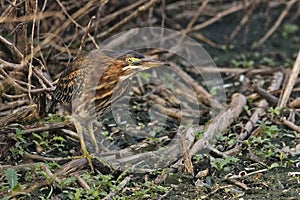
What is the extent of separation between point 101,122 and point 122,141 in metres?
0.48

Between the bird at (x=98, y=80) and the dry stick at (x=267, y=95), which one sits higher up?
the bird at (x=98, y=80)

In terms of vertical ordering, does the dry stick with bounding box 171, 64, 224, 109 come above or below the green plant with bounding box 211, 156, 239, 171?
above

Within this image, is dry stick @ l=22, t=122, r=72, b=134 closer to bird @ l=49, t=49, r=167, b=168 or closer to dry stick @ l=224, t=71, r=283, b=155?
bird @ l=49, t=49, r=167, b=168

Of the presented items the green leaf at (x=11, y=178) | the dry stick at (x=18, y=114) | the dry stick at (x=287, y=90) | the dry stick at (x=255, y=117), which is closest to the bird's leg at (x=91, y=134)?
the dry stick at (x=18, y=114)

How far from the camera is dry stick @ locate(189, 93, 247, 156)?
5.47 m

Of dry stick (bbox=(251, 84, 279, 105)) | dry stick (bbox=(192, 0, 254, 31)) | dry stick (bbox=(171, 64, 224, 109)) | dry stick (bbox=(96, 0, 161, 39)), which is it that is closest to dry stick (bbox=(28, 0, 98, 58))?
dry stick (bbox=(96, 0, 161, 39))

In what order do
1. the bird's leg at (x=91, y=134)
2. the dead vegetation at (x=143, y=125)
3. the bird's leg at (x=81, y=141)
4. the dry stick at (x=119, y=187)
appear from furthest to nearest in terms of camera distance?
1. the bird's leg at (x=91, y=134)
2. the bird's leg at (x=81, y=141)
3. the dead vegetation at (x=143, y=125)
4. the dry stick at (x=119, y=187)

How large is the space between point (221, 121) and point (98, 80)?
4.31ft

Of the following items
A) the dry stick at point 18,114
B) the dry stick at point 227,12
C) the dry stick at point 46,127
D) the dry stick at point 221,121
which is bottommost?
the dry stick at point 221,121

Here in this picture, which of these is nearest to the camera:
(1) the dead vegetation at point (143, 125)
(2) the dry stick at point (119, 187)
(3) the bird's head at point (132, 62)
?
(2) the dry stick at point (119, 187)

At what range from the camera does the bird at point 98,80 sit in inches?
204

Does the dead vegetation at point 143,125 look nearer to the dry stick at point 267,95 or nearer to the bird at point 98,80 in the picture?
the dry stick at point 267,95

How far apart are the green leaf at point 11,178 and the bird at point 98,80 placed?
820 millimetres

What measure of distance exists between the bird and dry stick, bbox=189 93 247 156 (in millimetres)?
766
